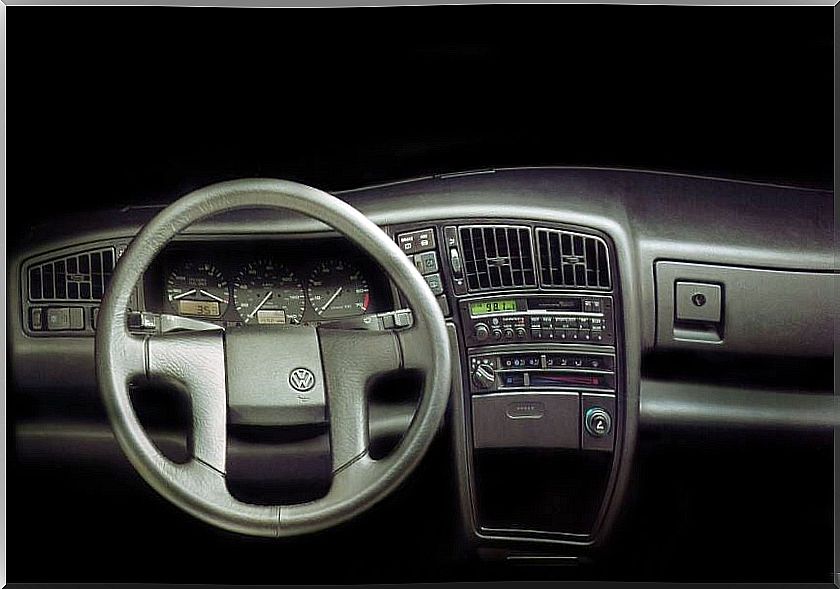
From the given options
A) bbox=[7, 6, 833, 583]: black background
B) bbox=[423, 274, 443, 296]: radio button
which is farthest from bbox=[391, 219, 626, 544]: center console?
bbox=[7, 6, 833, 583]: black background

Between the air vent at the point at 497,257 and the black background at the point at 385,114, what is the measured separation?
7.9 inches

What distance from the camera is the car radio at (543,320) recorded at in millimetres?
2594

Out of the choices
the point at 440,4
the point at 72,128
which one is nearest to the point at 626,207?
the point at 440,4

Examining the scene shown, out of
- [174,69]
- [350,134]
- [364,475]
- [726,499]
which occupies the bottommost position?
[726,499]

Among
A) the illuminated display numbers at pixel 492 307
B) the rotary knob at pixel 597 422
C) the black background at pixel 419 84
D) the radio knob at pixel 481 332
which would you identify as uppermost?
the black background at pixel 419 84

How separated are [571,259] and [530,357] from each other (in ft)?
0.88

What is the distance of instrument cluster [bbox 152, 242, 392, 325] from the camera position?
257 cm

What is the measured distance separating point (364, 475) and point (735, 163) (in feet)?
4.09

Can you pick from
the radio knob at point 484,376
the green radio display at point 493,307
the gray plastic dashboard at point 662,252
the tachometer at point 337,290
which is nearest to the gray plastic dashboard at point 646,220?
the gray plastic dashboard at point 662,252

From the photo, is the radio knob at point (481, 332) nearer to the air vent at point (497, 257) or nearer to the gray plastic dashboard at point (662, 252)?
the air vent at point (497, 257)

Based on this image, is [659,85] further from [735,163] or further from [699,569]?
[699,569]

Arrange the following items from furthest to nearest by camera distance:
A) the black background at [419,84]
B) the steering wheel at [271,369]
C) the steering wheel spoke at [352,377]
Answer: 1. the black background at [419,84]
2. the steering wheel spoke at [352,377]
3. the steering wheel at [271,369]

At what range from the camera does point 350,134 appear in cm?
266

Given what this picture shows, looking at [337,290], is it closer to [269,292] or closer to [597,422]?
[269,292]
